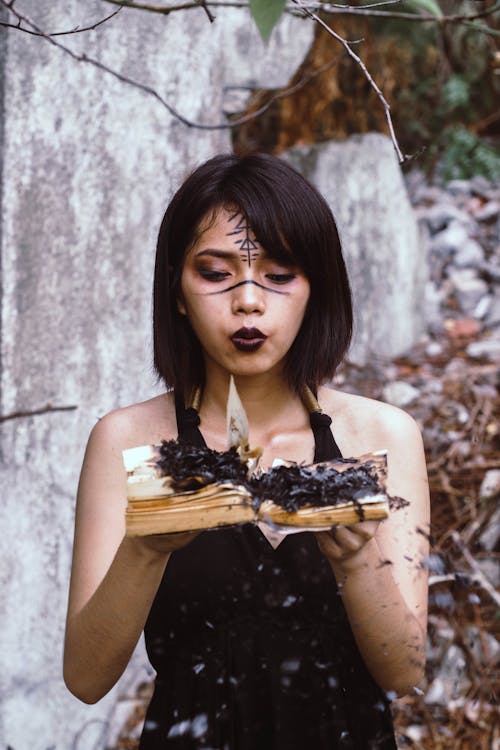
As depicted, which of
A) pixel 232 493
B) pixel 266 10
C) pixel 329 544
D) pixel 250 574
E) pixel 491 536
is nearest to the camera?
pixel 266 10

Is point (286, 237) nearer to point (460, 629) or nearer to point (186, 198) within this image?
point (186, 198)

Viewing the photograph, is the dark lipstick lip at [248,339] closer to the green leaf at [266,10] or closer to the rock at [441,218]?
the green leaf at [266,10]

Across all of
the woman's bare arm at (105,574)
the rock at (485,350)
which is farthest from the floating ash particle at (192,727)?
the rock at (485,350)

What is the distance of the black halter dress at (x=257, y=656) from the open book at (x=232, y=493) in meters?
0.38

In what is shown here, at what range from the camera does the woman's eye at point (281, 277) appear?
1.68m

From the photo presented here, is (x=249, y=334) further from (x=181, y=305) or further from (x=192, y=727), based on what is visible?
(x=192, y=727)

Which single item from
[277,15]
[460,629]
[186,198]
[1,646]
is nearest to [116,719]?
[1,646]

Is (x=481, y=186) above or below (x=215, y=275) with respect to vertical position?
below

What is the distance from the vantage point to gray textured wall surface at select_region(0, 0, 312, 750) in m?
2.52

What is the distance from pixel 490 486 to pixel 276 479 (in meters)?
2.67

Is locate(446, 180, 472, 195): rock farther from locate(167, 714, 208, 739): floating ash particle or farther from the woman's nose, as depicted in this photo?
locate(167, 714, 208, 739): floating ash particle

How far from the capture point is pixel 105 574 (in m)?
1.57

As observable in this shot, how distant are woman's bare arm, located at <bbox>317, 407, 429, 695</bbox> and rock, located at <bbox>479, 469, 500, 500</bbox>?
2085 millimetres

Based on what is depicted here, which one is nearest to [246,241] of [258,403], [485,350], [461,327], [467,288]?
[258,403]
